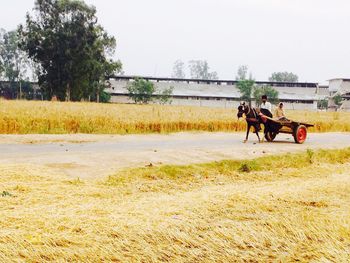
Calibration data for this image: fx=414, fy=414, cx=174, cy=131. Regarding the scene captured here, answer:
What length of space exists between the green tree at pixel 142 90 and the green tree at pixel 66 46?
12.0m

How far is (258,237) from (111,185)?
3862 millimetres

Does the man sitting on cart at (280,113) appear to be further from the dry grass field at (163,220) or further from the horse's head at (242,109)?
the dry grass field at (163,220)

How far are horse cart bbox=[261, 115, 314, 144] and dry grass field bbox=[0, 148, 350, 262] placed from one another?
25.3ft

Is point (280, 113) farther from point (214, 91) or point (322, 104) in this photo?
point (322, 104)

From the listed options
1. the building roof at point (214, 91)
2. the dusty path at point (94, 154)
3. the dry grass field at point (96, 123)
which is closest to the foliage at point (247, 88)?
the building roof at point (214, 91)

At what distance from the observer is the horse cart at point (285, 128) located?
16.9 metres

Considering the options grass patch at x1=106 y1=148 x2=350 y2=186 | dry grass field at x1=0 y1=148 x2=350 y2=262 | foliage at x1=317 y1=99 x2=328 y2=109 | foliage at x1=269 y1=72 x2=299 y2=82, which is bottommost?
grass patch at x1=106 y1=148 x2=350 y2=186

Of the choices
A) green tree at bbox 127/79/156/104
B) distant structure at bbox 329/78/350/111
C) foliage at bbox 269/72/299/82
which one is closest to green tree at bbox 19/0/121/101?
green tree at bbox 127/79/156/104

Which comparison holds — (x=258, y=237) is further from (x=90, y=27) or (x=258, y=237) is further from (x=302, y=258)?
(x=90, y=27)

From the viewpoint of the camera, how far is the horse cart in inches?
664

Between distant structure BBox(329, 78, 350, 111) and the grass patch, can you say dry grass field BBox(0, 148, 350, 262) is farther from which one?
distant structure BBox(329, 78, 350, 111)

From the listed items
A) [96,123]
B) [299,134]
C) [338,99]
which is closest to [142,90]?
[338,99]

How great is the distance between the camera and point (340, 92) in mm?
87750

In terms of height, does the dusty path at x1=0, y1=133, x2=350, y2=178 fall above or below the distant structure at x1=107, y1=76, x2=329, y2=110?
below
